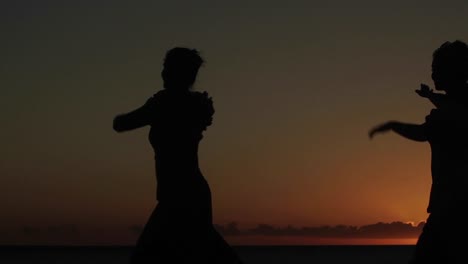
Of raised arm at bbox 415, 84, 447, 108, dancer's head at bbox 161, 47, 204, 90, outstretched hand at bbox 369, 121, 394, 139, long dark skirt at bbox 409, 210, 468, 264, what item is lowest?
long dark skirt at bbox 409, 210, 468, 264

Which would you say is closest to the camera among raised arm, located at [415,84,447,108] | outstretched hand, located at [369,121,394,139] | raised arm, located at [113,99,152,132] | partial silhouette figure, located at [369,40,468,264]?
outstretched hand, located at [369,121,394,139]

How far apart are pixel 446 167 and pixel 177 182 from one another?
6.97ft

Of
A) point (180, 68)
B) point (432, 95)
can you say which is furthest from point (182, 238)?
point (432, 95)

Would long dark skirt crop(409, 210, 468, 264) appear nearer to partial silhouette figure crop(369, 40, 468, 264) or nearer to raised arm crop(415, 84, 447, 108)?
partial silhouette figure crop(369, 40, 468, 264)

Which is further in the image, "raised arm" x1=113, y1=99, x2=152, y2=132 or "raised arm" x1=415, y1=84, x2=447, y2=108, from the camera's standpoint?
"raised arm" x1=415, y1=84, x2=447, y2=108

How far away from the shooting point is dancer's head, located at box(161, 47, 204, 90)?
6.82 metres

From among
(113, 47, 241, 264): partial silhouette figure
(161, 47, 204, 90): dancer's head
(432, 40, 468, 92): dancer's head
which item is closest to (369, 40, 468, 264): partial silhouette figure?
(432, 40, 468, 92): dancer's head

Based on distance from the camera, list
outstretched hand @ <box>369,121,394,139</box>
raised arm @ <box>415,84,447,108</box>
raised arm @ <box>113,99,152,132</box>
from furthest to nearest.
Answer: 1. raised arm @ <box>415,84,447,108</box>
2. raised arm @ <box>113,99,152,132</box>
3. outstretched hand @ <box>369,121,394,139</box>

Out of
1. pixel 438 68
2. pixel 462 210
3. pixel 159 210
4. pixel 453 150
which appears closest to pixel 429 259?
pixel 462 210

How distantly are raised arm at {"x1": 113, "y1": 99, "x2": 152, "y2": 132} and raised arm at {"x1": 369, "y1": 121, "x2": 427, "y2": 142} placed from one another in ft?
5.79

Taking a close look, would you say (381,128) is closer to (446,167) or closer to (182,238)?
(446,167)

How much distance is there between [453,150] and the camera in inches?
267

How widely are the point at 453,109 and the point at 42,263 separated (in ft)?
161

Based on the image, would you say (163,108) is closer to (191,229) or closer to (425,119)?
(191,229)
